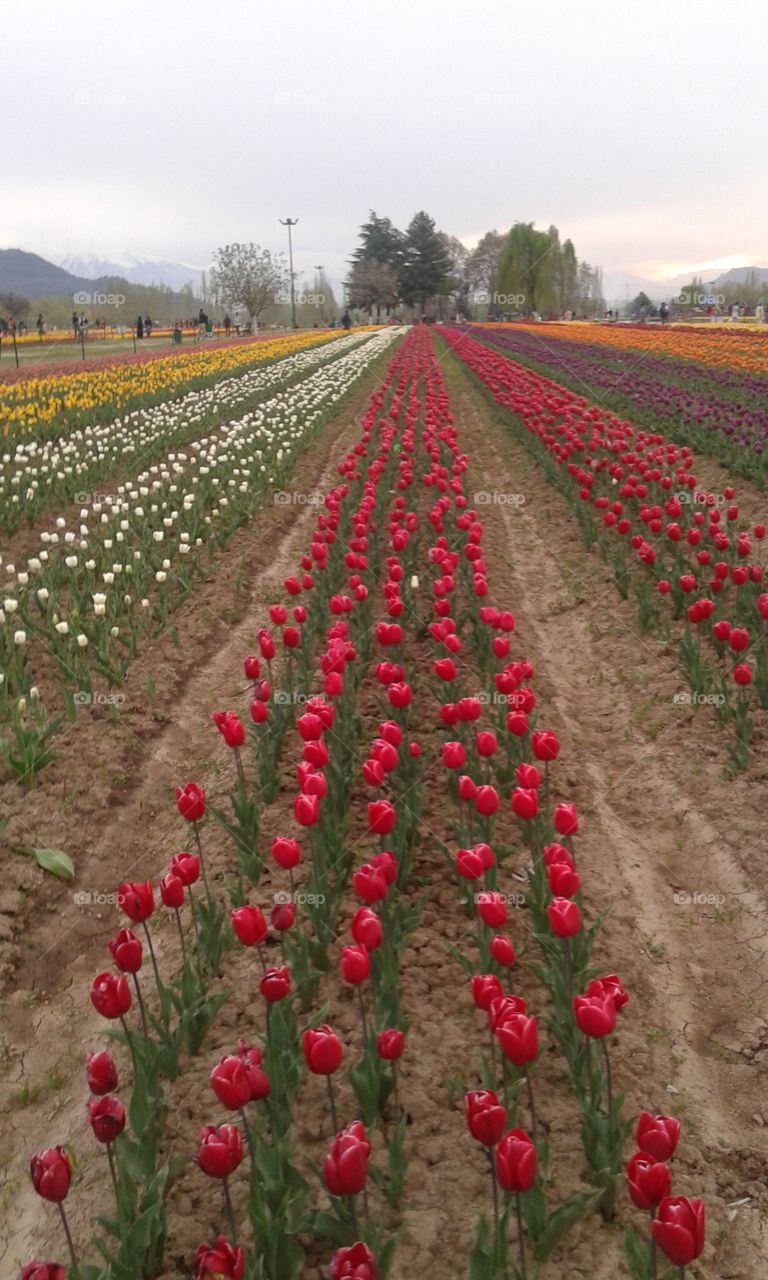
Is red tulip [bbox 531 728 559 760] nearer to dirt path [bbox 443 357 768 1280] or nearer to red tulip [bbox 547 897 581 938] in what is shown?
dirt path [bbox 443 357 768 1280]

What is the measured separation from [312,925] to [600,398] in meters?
16.7

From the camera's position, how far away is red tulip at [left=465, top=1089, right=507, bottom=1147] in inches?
86.6

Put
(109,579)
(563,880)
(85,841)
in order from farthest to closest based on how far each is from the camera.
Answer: (109,579) → (85,841) → (563,880)

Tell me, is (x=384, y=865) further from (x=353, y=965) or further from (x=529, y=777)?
(x=529, y=777)

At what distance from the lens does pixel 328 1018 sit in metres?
3.68

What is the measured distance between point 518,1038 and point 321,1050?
556 millimetres

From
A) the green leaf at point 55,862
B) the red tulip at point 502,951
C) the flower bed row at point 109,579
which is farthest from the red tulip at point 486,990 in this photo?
the flower bed row at point 109,579

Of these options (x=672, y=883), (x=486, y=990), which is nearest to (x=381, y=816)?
(x=486, y=990)

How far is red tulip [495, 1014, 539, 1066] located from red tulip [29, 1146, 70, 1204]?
3.83ft

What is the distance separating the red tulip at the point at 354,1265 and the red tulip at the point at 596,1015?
831 millimetres

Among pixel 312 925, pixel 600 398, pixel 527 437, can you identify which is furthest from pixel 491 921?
pixel 600 398

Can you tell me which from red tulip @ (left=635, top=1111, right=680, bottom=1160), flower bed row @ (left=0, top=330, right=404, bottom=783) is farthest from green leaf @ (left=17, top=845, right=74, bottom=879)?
red tulip @ (left=635, top=1111, right=680, bottom=1160)

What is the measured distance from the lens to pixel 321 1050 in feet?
8.09

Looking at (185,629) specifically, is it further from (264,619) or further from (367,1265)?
(367,1265)
